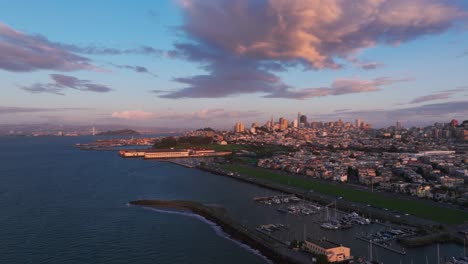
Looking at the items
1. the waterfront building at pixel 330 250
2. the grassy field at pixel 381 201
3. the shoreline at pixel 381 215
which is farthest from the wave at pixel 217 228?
the grassy field at pixel 381 201

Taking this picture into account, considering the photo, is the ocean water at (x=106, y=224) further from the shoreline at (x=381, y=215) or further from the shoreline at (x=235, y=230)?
the shoreline at (x=381, y=215)

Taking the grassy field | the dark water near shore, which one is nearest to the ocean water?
the dark water near shore

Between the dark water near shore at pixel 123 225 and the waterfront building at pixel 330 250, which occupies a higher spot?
the waterfront building at pixel 330 250

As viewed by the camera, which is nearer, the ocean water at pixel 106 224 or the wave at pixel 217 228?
the ocean water at pixel 106 224

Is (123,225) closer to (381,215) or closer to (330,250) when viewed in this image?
(330,250)

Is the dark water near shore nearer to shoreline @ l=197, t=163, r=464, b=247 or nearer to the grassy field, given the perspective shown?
shoreline @ l=197, t=163, r=464, b=247

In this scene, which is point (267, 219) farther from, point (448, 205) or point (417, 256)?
point (448, 205)

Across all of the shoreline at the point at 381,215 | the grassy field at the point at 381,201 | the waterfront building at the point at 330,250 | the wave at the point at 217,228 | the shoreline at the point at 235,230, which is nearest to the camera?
the waterfront building at the point at 330,250

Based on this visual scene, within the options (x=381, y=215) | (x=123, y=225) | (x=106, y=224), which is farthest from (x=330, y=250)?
(x=106, y=224)
